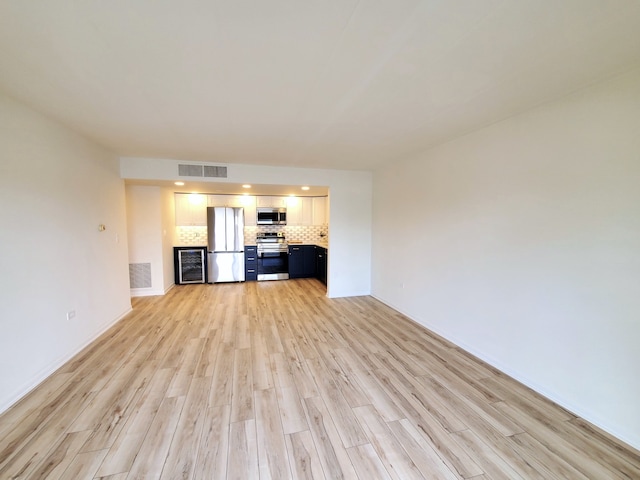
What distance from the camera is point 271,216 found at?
6414 millimetres

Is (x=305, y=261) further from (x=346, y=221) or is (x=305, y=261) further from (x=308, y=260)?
(x=346, y=221)

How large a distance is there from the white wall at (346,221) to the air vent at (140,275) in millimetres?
2839

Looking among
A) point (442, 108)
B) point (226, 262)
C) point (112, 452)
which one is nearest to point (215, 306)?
point (226, 262)

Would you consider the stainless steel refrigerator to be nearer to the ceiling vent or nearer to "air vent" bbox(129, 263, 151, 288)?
"air vent" bbox(129, 263, 151, 288)

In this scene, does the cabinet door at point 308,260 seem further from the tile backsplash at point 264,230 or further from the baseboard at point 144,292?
the baseboard at point 144,292

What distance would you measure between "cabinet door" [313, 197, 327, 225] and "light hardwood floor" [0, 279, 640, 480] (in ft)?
13.1

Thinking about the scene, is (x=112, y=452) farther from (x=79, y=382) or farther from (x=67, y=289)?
(x=67, y=289)

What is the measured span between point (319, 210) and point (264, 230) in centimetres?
151

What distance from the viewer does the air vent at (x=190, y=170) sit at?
3973mm

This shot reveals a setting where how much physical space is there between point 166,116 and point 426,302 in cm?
366

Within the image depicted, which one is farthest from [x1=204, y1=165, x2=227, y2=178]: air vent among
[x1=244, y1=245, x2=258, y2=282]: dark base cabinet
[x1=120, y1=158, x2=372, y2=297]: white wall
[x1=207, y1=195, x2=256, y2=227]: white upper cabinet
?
[x1=244, y1=245, x2=258, y2=282]: dark base cabinet

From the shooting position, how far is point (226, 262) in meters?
5.98

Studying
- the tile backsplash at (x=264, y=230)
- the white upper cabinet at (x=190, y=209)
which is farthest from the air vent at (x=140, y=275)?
the white upper cabinet at (x=190, y=209)

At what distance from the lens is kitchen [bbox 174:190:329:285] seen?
231 inches
